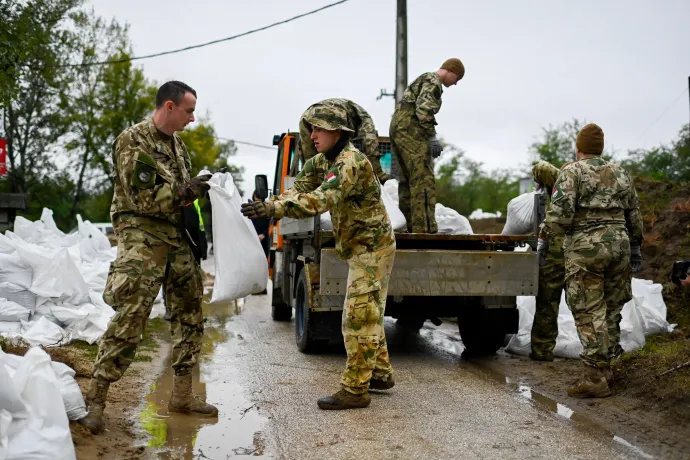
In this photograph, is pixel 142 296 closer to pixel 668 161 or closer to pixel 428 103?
pixel 428 103

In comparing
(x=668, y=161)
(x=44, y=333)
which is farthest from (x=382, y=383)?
(x=668, y=161)

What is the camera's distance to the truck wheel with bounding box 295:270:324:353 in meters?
6.84

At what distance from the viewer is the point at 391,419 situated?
15.5 feet

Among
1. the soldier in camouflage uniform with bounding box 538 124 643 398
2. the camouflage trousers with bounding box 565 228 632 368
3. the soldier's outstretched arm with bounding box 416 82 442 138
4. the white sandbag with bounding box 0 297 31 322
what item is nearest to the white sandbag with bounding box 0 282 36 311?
the white sandbag with bounding box 0 297 31 322

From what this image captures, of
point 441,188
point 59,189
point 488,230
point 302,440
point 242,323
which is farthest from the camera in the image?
point 59,189

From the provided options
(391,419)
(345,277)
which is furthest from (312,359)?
(391,419)

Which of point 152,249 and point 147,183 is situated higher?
point 147,183

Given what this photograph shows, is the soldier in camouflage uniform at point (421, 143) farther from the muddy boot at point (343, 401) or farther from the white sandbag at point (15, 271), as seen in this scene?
the white sandbag at point (15, 271)

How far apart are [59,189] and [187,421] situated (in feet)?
113

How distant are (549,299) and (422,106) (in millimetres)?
2180

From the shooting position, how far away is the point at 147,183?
430 centimetres

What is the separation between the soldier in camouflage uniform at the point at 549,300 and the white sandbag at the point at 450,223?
1.16 metres

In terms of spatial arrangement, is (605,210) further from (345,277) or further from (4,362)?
(4,362)

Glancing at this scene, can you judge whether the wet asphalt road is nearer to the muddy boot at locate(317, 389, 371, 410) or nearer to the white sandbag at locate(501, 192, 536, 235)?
the muddy boot at locate(317, 389, 371, 410)
